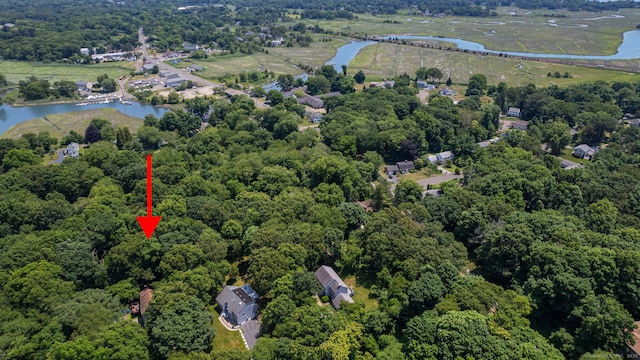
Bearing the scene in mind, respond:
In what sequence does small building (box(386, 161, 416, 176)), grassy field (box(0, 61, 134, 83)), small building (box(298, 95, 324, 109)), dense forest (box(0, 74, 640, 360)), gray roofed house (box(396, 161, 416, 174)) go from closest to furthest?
dense forest (box(0, 74, 640, 360)) → small building (box(386, 161, 416, 176)) → gray roofed house (box(396, 161, 416, 174)) → small building (box(298, 95, 324, 109)) → grassy field (box(0, 61, 134, 83))

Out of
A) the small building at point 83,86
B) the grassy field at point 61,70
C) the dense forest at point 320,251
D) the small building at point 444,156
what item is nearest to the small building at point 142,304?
the dense forest at point 320,251

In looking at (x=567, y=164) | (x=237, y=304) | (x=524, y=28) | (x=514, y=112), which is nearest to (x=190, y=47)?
(x=514, y=112)

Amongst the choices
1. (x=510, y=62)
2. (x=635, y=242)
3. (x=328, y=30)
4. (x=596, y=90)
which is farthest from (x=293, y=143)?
(x=328, y=30)

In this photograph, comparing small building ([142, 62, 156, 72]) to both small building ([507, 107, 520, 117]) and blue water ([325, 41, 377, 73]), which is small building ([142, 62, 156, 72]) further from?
small building ([507, 107, 520, 117])

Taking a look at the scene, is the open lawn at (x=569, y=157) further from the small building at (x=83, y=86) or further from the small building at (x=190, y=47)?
the small building at (x=190, y=47)

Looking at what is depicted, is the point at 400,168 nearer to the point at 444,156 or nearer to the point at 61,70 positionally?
the point at 444,156

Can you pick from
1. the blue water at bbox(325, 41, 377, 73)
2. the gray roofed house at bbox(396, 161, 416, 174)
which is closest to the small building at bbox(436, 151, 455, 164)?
the gray roofed house at bbox(396, 161, 416, 174)

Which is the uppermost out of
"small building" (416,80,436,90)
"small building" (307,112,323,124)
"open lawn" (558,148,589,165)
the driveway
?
"small building" (416,80,436,90)
